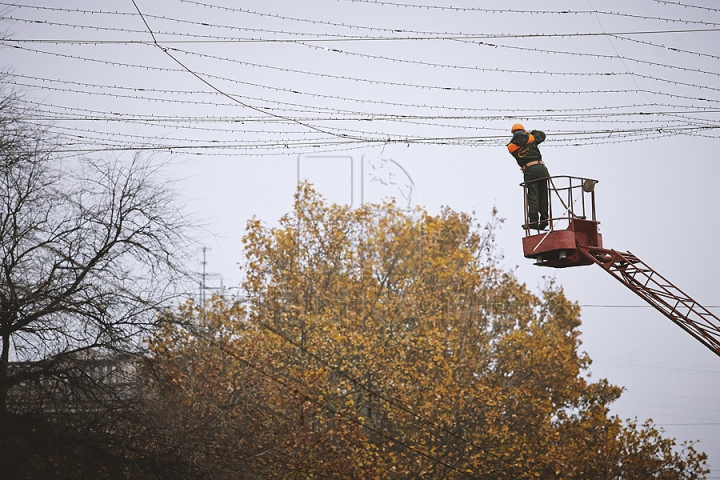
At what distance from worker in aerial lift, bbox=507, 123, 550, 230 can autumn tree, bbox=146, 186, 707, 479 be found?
6863 mm

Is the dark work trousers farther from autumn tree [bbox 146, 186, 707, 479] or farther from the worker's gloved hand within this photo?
autumn tree [bbox 146, 186, 707, 479]

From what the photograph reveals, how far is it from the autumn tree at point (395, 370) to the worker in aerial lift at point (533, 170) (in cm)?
686

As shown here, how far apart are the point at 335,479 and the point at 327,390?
2958mm

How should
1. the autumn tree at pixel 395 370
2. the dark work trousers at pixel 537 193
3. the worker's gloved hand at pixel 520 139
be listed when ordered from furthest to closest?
the autumn tree at pixel 395 370
the dark work trousers at pixel 537 193
the worker's gloved hand at pixel 520 139

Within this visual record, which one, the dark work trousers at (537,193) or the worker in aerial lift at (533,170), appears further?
the dark work trousers at (537,193)

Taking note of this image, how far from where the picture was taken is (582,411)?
4425cm

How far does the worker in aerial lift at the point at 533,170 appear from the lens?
1672 cm

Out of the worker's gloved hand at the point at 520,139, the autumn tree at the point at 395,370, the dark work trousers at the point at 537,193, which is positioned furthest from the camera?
the autumn tree at the point at 395,370

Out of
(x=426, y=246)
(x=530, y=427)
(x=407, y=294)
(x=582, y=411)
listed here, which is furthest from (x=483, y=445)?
(x=582, y=411)

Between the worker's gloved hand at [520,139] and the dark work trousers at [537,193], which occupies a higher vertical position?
the worker's gloved hand at [520,139]

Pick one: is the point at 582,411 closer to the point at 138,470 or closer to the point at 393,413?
the point at 393,413

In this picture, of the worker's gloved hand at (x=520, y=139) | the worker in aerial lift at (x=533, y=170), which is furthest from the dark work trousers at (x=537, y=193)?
the worker's gloved hand at (x=520, y=139)

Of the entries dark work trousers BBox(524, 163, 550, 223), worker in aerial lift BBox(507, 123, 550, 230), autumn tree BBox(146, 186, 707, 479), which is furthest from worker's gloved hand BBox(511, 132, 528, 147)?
autumn tree BBox(146, 186, 707, 479)

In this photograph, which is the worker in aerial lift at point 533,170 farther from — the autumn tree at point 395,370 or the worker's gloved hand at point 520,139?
the autumn tree at point 395,370
